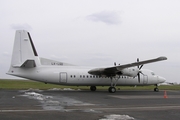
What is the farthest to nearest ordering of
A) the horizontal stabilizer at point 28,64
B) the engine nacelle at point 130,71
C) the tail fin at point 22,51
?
the engine nacelle at point 130,71 → the tail fin at point 22,51 → the horizontal stabilizer at point 28,64

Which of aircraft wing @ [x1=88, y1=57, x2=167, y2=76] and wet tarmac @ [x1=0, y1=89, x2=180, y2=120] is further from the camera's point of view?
aircraft wing @ [x1=88, y1=57, x2=167, y2=76]

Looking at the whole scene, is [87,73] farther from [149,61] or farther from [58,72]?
[149,61]

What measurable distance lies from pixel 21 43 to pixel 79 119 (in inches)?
645

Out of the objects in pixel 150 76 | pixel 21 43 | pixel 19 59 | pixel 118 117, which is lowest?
pixel 118 117

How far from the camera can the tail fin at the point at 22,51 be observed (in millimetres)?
22284

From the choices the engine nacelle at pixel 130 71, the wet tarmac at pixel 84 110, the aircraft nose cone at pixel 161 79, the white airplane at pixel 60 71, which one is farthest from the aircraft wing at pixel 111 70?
the wet tarmac at pixel 84 110

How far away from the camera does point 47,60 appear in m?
24.2

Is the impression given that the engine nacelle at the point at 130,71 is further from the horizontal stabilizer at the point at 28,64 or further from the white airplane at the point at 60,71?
the horizontal stabilizer at the point at 28,64

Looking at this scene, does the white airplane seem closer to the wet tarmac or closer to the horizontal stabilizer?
the horizontal stabilizer

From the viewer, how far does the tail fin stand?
22.3 m

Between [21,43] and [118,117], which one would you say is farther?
[21,43]

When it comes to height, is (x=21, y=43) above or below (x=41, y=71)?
above

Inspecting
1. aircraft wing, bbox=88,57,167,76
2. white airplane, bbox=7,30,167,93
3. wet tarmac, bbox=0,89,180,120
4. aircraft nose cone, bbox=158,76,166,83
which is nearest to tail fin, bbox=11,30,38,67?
white airplane, bbox=7,30,167,93

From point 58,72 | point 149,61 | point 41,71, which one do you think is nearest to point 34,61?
point 41,71
